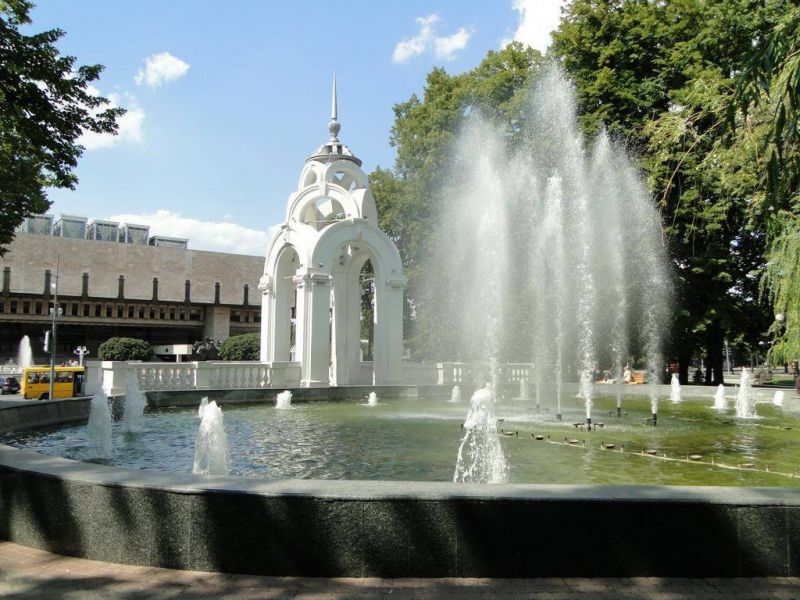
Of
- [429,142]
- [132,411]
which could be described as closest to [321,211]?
[429,142]

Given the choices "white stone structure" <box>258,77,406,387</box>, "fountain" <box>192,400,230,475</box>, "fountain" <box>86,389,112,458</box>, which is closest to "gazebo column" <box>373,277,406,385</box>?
"white stone structure" <box>258,77,406,387</box>

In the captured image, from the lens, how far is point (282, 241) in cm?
2283

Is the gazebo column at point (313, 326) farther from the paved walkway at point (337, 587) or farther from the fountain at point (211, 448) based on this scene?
the paved walkway at point (337, 587)

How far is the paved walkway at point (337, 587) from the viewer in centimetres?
391

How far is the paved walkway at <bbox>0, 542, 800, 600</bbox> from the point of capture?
3.91m

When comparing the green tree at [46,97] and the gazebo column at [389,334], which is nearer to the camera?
the green tree at [46,97]

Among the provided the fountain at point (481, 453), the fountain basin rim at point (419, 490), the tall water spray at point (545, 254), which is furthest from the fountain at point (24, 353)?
the fountain basin rim at point (419, 490)

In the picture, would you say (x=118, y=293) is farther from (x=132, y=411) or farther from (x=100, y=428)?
(x=100, y=428)

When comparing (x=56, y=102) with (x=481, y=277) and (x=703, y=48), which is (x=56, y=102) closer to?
(x=481, y=277)

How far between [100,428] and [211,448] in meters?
3.05

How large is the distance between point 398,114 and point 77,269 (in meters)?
35.7

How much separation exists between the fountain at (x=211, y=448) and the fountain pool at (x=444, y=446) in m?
0.22

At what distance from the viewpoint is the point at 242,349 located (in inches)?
1629

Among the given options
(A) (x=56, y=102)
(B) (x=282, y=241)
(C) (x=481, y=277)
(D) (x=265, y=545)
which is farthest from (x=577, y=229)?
(D) (x=265, y=545)
